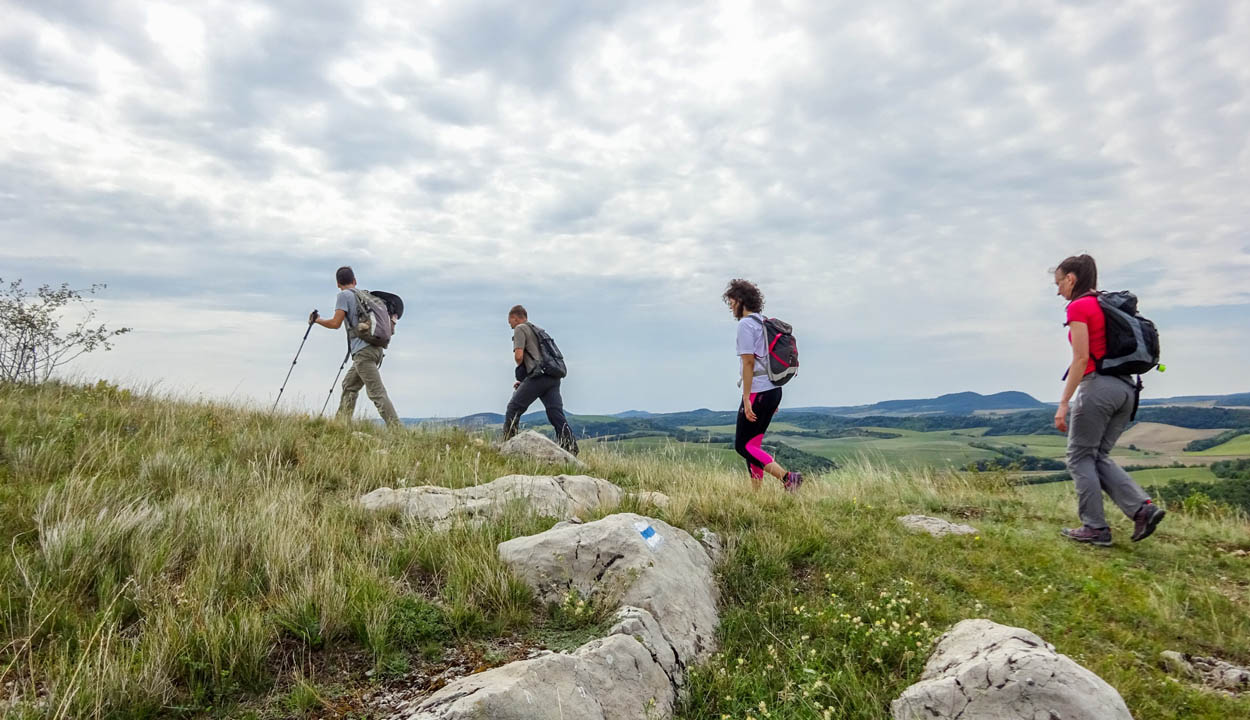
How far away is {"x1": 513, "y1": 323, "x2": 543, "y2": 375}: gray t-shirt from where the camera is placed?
1073cm

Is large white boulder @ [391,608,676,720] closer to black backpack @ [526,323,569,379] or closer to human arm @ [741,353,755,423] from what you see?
human arm @ [741,353,755,423]

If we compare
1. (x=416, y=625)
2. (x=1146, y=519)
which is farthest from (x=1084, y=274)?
(x=416, y=625)

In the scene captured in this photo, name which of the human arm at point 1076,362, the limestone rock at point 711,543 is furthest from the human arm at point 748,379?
the human arm at point 1076,362

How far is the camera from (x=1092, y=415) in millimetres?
6000

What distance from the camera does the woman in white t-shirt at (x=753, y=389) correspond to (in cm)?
727

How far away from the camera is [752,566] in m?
4.86

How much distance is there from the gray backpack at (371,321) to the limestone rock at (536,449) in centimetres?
293

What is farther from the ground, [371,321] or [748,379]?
[371,321]

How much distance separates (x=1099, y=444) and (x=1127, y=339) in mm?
1104

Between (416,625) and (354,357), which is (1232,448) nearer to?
(354,357)

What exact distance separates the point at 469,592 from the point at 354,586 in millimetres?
647

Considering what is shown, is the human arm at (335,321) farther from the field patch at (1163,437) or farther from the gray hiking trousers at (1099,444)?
the field patch at (1163,437)

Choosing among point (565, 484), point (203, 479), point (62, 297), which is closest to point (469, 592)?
point (565, 484)

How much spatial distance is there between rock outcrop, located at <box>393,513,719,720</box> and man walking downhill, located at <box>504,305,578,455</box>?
6.33 meters
